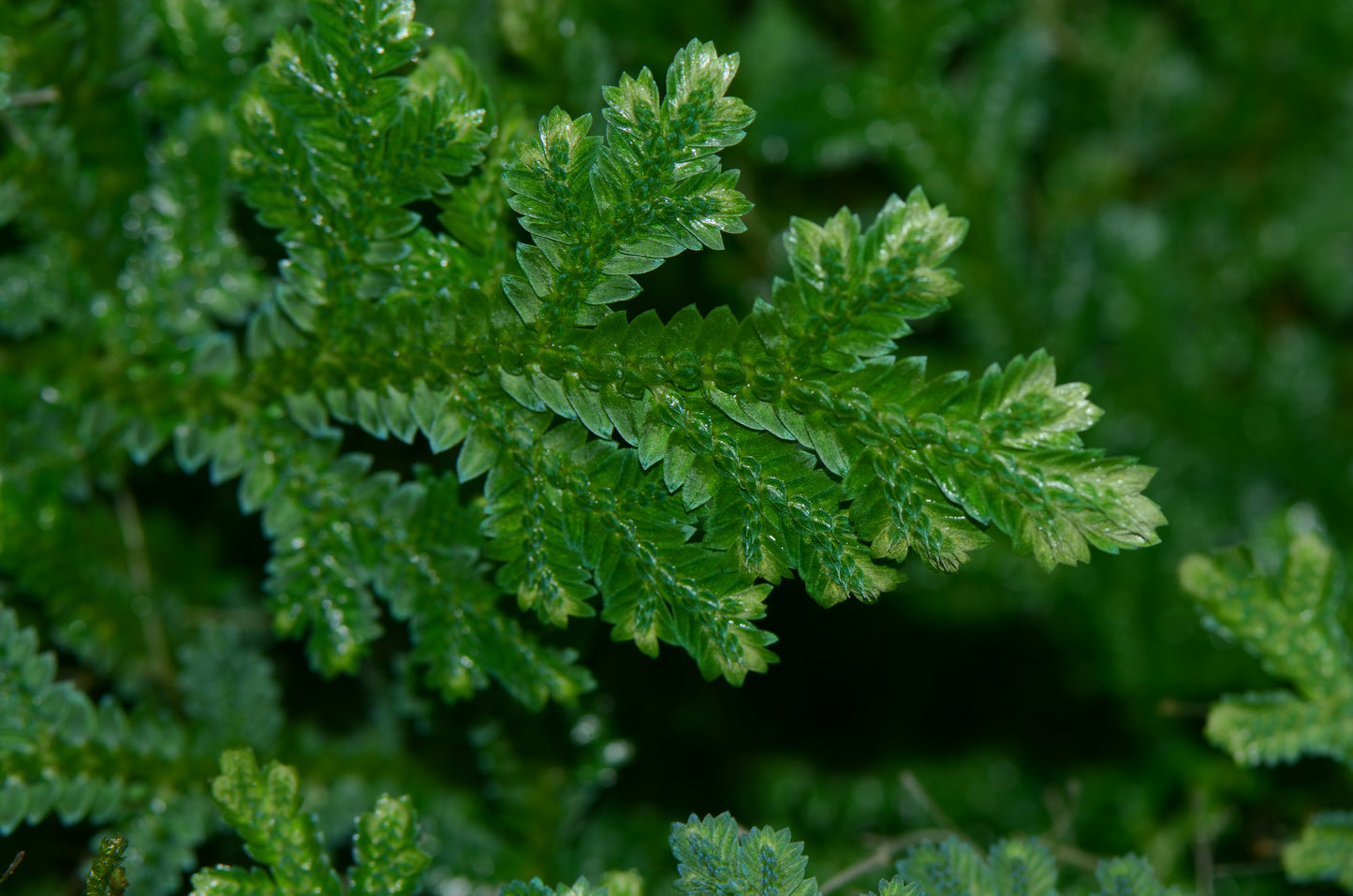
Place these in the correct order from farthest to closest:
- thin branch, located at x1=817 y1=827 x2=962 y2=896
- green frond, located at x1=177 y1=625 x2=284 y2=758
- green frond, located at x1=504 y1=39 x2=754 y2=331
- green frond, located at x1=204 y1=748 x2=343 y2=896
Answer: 1. green frond, located at x1=177 y1=625 x2=284 y2=758
2. thin branch, located at x1=817 y1=827 x2=962 y2=896
3. green frond, located at x1=204 y1=748 x2=343 y2=896
4. green frond, located at x1=504 y1=39 x2=754 y2=331

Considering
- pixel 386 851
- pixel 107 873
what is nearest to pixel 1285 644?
pixel 386 851

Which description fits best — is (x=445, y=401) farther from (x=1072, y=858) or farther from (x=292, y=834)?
(x=1072, y=858)

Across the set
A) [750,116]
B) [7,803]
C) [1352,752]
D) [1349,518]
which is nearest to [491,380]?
[750,116]

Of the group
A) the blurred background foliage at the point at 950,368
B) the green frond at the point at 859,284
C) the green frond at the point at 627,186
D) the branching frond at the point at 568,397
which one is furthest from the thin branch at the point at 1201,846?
the green frond at the point at 627,186

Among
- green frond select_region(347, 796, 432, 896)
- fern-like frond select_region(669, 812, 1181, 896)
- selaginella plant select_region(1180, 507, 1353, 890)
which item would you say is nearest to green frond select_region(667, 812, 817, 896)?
fern-like frond select_region(669, 812, 1181, 896)

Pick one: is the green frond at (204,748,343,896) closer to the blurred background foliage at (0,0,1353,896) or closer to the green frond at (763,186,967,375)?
the blurred background foliage at (0,0,1353,896)

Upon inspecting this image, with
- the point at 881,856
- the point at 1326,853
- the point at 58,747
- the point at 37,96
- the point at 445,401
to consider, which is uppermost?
the point at 37,96
